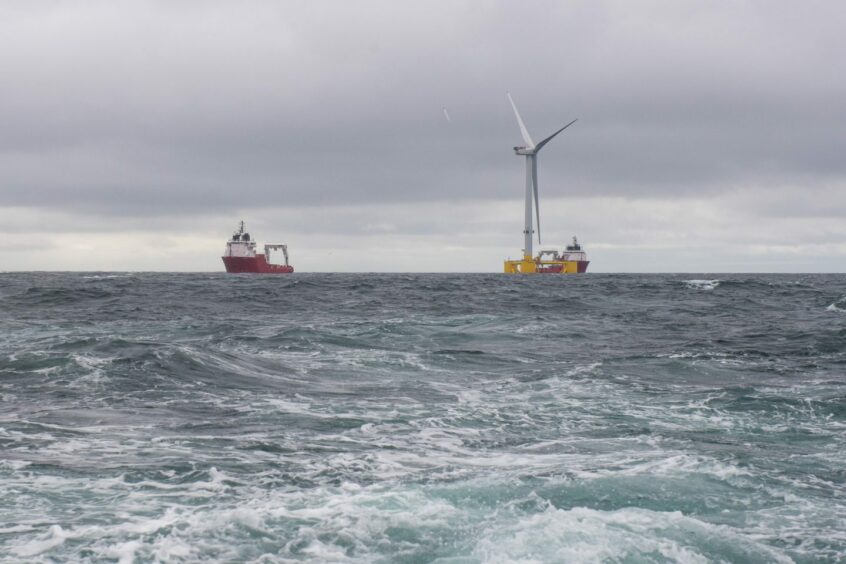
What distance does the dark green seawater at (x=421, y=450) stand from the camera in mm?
11367

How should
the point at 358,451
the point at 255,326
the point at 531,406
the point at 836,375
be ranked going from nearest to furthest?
the point at 358,451 < the point at 531,406 < the point at 836,375 < the point at 255,326

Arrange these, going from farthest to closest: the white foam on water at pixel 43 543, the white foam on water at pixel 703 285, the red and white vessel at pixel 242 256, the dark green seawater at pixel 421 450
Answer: the red and white vessel at pixel 242 256
the white foam on water at pixel 703 285
the dark green seawater at pixel 421 450
the white foam on water at pixel 43 543

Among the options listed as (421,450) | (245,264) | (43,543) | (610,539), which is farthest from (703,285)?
(245,264)

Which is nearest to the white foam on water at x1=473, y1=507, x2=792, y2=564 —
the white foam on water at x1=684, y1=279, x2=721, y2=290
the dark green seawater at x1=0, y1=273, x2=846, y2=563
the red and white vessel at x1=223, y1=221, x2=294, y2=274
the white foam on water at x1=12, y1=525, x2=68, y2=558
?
the dark green seawater at x1=0, y1=273, x2=846, y2=563

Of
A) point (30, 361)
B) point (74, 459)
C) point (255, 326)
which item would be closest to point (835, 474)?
point (74, 459)

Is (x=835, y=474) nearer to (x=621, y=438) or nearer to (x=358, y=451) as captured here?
(x=621, y=438)

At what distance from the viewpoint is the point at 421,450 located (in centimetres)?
1681

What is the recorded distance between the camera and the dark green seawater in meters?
11.4

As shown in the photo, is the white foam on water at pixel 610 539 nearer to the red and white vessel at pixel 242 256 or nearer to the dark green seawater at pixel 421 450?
the dark green seawater at pixel 421 450

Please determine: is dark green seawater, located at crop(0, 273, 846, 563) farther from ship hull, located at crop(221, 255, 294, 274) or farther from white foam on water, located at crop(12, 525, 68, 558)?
ship hull, located at crop(221, 255, 294, 274)

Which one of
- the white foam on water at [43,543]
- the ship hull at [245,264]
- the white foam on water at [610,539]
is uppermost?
the ship hull at [245,264]

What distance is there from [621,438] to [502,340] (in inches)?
829

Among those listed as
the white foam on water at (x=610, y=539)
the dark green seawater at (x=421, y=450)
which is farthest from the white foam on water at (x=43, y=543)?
the white foam on water at (x=610, y=539)

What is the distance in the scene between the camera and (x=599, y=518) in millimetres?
12109
